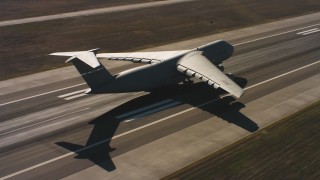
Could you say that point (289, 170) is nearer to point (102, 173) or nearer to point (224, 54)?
point (102, 173)

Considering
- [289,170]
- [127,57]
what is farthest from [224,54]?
[289,170]

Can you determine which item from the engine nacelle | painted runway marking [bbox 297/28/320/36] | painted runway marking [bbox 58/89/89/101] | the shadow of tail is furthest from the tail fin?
painted runway marking [bbox 297/28/320/36]

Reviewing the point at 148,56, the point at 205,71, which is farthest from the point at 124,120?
the point at 148,56

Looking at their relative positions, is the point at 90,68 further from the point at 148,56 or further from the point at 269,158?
the point at 269,158

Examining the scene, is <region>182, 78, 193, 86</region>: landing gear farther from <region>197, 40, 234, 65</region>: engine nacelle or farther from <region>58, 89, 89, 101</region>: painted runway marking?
<region>58, 89, 89, 101</region>: painted runway marking

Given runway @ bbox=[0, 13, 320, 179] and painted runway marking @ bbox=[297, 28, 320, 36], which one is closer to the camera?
runway @ bbox=[0, 13, 320, 179]
